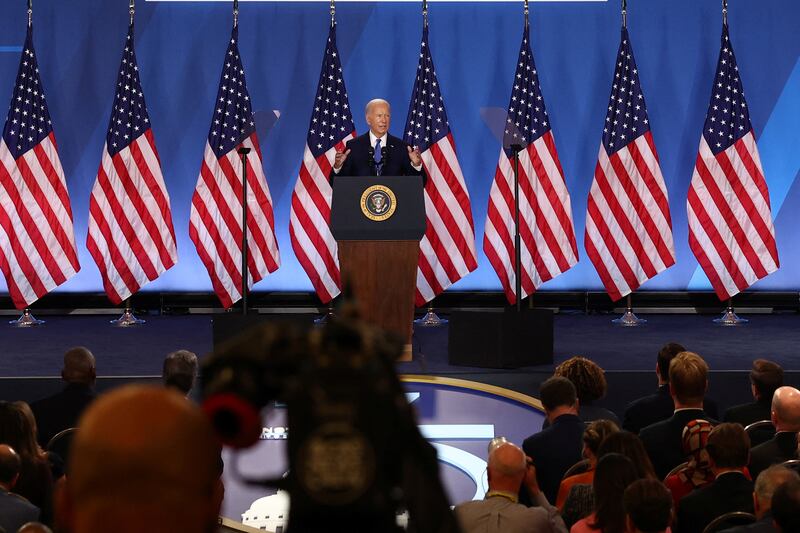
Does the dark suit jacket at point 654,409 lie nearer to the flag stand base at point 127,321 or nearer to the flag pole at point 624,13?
the flag pole at point 624,13

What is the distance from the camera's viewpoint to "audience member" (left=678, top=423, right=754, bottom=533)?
3.18 metres

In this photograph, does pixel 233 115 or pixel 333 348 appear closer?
pixel 333 348

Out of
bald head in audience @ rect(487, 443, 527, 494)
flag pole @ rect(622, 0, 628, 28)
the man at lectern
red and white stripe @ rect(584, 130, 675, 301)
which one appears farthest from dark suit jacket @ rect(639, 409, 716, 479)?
flag pole @ rect(622, 0, 628, 28)

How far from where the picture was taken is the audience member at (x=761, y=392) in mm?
4543

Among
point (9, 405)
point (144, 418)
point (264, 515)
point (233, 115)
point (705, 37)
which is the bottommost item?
point (264, 515)

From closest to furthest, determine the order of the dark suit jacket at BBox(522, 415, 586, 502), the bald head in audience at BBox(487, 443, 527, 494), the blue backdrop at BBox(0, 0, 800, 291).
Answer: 1. the bald head in audience at BBox(487, 443, 527, 494)
2. the dark suit jacket at BBox(522, 415, 586, 502)
3. the blue backdrop at BBox(0, 0, 800, 291)

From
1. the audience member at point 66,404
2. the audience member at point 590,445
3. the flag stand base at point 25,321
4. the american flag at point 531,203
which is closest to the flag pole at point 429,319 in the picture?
the american flag at point 531,203

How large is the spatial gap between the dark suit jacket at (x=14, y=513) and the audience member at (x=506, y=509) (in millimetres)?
1254

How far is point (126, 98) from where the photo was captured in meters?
9.74

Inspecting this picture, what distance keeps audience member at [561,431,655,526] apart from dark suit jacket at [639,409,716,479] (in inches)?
38.0

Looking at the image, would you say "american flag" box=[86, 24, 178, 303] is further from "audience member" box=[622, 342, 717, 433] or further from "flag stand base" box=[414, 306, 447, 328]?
"audience member" box=[622, 342, 717, 433]

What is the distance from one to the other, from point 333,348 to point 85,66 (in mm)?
10710

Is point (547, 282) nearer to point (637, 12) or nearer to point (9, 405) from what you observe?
point (637, 12)

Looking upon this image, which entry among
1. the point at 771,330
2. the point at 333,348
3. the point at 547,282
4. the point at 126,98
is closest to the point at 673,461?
the point at 333,348
